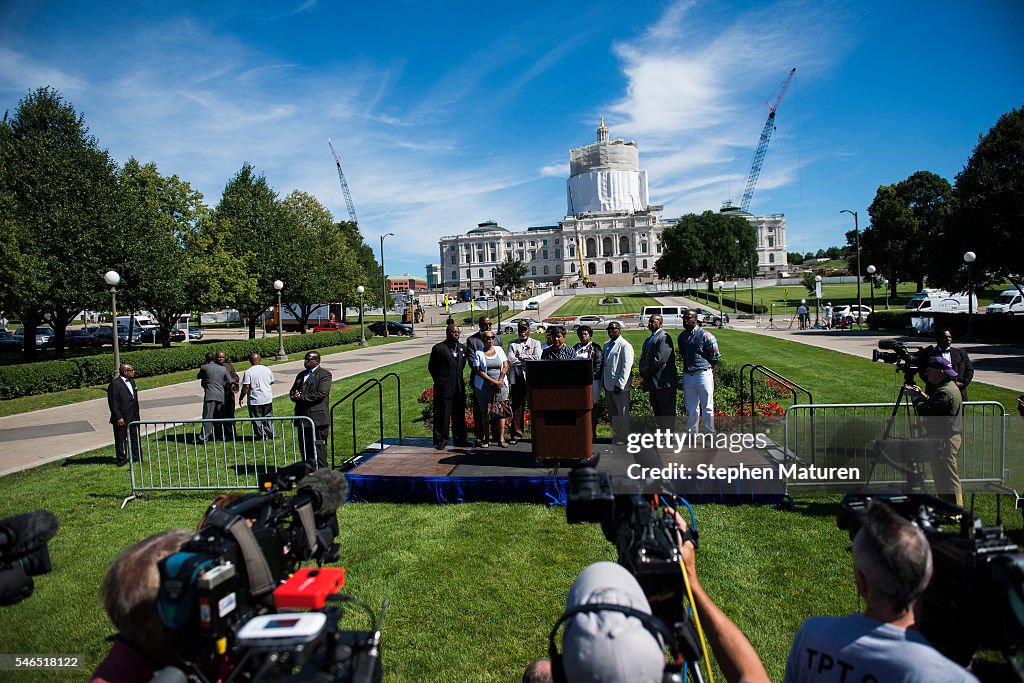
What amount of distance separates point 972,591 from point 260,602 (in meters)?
2.36

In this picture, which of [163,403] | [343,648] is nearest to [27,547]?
[343,648]

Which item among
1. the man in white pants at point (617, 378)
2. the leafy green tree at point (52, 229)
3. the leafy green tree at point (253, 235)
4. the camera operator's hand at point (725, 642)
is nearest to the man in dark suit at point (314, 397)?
the man in white pants at point (617, 378)

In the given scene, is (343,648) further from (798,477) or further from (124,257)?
(124,257)

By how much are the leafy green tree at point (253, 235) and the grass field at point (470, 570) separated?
3178cm

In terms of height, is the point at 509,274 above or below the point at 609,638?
above

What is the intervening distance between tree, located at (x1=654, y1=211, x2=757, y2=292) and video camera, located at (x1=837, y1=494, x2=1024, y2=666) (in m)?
93.8

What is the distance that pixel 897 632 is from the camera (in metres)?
2.02

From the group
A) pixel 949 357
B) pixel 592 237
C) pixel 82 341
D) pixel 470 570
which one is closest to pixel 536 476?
pixel 470 570

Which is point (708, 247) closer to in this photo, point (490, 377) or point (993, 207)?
point (993, 207)

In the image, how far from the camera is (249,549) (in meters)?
2.04

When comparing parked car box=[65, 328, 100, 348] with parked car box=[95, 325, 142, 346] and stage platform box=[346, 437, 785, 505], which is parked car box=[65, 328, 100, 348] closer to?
parked car box=[95, 325, 142, 346]

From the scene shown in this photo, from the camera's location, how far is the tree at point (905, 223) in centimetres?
6031

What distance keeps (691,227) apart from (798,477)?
303ft

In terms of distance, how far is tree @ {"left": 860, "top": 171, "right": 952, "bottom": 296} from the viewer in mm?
60312
